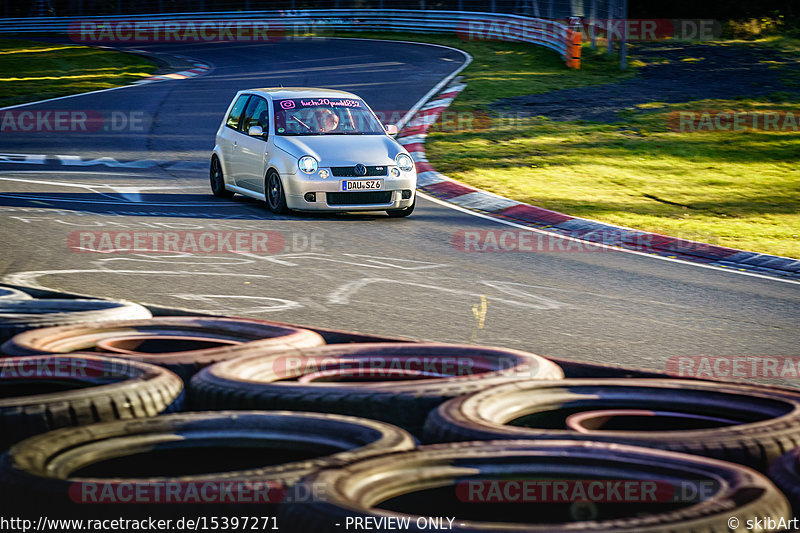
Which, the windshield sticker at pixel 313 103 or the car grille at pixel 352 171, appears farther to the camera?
the windshield sticker at pixel 313 103

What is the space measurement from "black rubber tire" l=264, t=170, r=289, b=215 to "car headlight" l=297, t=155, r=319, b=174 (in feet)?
1.54

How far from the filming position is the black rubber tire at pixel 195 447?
11.8 feet

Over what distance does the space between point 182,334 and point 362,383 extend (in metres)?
1.46

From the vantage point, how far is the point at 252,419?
4.08 m

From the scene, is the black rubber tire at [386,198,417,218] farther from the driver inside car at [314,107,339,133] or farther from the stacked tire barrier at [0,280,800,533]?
the stacked tire barrier at [0,280,800,533]

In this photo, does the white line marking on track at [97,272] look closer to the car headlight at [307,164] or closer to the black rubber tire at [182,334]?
the car headlight at [307,164]

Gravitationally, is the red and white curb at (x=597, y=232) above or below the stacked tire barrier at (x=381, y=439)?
below

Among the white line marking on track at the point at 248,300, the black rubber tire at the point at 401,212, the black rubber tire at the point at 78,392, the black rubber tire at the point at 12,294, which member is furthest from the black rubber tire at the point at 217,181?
the black rubber tire at the point at 78,392

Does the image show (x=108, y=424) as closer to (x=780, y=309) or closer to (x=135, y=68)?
(x=780, y=309)

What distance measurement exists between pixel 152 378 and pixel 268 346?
95 centimetres

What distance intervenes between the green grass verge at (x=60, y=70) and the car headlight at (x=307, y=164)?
15630mm

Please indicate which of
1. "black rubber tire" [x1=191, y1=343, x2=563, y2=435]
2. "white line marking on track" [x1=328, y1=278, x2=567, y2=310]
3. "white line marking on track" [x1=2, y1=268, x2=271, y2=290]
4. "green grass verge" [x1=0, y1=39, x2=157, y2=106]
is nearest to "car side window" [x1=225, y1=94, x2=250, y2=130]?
"white line marking on track" [x1=2, y1=268, x2=271, y2=290]

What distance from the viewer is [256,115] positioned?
14.8 meters

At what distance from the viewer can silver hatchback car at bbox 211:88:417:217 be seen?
1362 cm
